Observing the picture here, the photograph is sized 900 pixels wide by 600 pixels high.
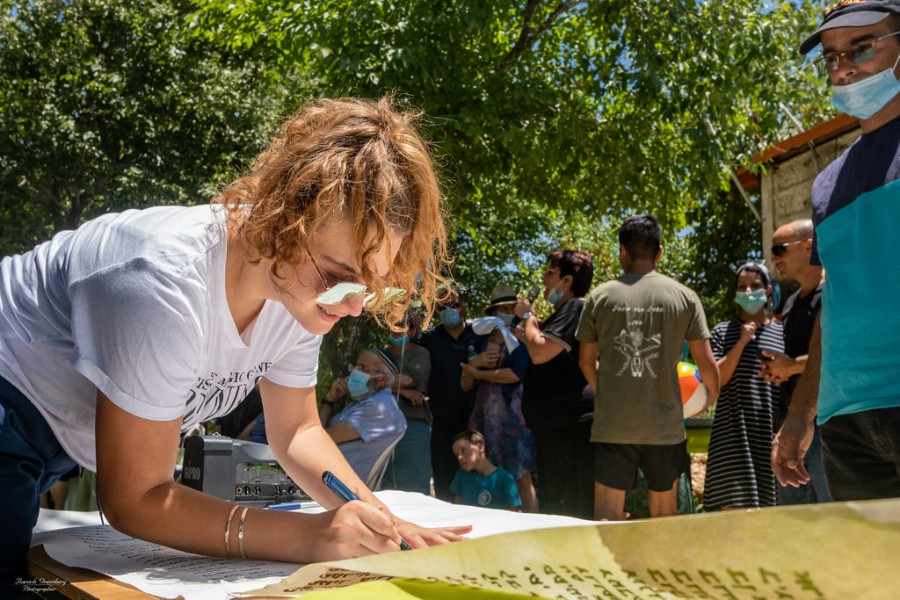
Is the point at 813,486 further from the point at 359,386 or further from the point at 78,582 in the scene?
the point at 78,582

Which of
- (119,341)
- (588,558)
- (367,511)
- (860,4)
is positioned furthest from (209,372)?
(860,4)

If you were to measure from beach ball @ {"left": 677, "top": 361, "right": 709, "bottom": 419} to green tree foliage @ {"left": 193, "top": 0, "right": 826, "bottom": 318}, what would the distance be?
9.58 ft

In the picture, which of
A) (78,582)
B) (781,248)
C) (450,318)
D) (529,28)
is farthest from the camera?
(529,28)

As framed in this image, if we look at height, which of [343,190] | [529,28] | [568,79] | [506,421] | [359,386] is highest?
[529,28]

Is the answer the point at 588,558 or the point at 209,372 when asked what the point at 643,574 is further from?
the point at 209,372

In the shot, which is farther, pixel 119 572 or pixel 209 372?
pixel 209 372

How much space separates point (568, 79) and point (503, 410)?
13.6 ft

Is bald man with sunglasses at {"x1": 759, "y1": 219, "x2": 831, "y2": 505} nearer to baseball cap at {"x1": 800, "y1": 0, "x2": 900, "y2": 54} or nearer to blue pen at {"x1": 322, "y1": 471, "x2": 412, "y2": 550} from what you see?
baseball cap at {"x1": 800, "y1": 0, "x2": 900, "y2": 54}

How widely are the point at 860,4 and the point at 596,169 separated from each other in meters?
6.68

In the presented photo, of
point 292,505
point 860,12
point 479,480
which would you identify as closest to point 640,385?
point 479,480

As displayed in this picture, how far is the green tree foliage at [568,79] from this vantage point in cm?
722

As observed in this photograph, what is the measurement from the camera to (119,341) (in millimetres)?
1183

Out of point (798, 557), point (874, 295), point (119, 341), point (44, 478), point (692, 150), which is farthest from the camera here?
point (692, 150)

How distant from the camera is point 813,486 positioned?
12.8 ft
